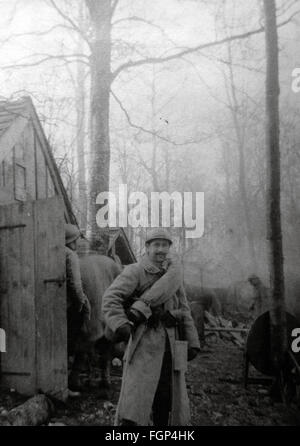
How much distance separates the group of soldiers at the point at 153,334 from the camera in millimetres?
3318

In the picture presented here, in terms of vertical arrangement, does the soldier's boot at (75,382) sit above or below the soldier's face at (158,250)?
below

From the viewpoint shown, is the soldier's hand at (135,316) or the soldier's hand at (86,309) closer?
the soldier's hand at (135,316)

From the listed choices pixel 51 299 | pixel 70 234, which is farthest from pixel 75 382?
pixel 70 234

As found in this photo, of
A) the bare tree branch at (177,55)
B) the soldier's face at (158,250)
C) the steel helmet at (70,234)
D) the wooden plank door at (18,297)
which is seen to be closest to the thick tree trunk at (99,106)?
the bare tree branch at (177,55)

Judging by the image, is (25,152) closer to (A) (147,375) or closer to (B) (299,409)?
(A) (147,375)

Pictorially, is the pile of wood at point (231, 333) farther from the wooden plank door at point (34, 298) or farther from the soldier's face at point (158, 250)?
the soldier's face at point (158, 250)

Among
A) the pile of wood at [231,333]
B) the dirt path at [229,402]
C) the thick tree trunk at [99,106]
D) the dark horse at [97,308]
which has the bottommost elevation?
the pile of wood at [231,333]

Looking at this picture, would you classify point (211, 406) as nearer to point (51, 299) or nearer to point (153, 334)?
point (153, 334)

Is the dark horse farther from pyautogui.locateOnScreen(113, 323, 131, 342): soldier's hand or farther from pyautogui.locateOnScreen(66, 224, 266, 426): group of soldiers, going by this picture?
pyautogui.locateOnScreen(113, 323, 131, 342): soldier's hand

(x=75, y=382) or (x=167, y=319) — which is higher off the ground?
(x=167, y=319)

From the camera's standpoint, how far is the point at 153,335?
353 centimetres

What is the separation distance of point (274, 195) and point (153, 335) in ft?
10.4

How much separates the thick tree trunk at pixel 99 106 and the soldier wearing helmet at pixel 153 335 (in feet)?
14.8

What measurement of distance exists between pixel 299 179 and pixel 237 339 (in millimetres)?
23712
